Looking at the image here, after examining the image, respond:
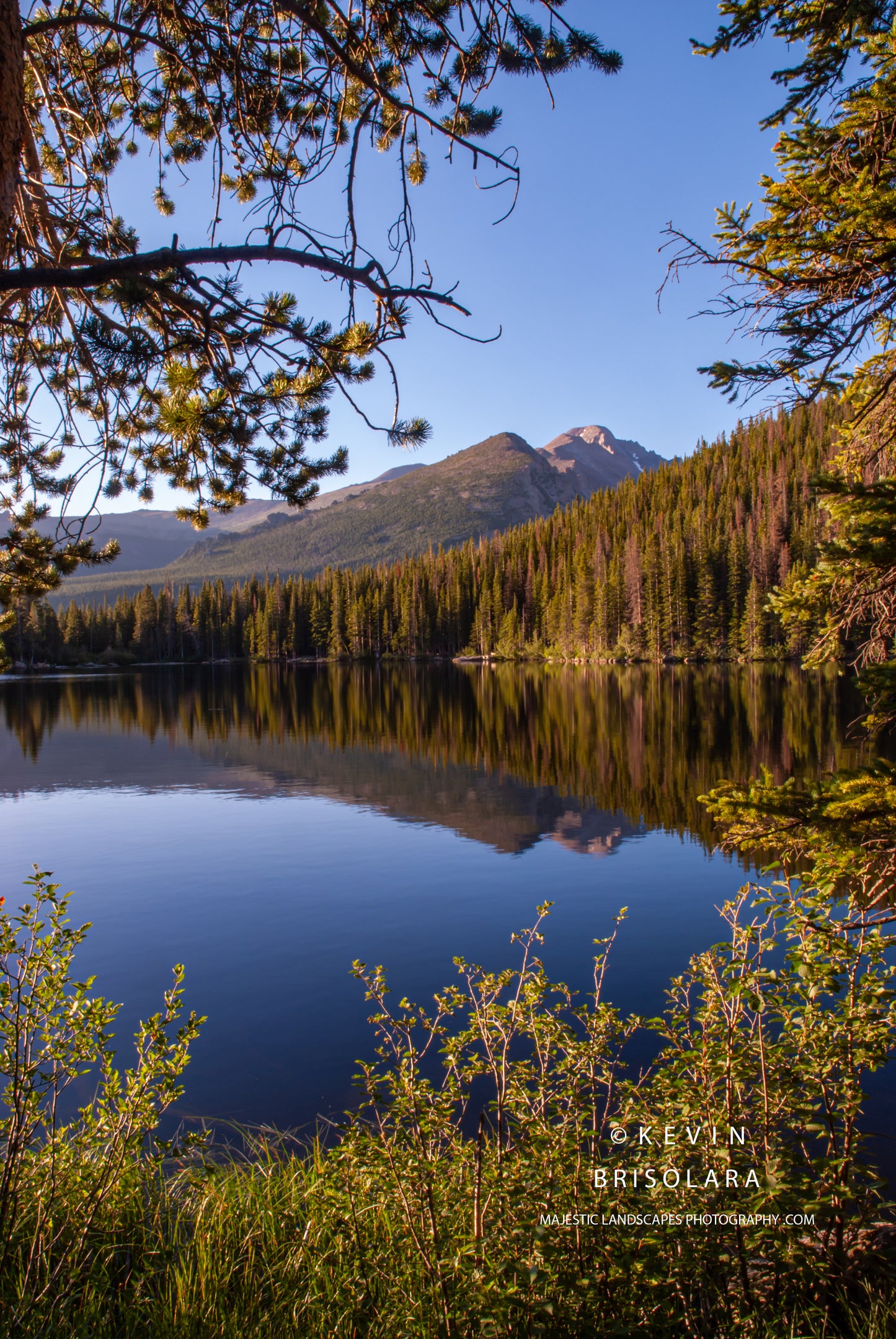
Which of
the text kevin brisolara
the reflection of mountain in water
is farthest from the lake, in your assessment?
the text kevin brisolara

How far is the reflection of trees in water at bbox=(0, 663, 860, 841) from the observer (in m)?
21.6

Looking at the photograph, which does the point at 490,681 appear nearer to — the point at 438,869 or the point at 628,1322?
the point at 438,869

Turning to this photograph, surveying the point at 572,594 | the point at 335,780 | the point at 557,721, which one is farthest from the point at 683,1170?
the point at 572,594

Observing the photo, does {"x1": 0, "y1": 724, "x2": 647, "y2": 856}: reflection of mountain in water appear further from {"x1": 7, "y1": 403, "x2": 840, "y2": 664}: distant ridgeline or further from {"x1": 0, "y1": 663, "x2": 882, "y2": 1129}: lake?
{"x1": 7, "y1": 403, "x2": 840, "y2": 664}: distant ridgeline

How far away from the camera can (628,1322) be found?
3.17 meters

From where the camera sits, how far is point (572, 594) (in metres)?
95.8

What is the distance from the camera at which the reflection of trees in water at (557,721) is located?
2156cm

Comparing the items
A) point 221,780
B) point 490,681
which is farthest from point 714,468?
point 221,780

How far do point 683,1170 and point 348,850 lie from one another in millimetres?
12357

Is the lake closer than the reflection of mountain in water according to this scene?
Yes

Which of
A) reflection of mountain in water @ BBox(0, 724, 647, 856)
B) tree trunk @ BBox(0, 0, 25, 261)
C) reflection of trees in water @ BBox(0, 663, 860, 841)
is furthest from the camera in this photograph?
reflection of trees in water @ BBox(0, 663, 860, 841)

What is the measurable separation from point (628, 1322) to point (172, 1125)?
4.69m

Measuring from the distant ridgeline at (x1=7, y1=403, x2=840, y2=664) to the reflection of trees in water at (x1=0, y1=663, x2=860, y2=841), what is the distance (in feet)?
49.0

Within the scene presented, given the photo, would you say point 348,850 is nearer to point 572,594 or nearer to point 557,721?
point 557,721
